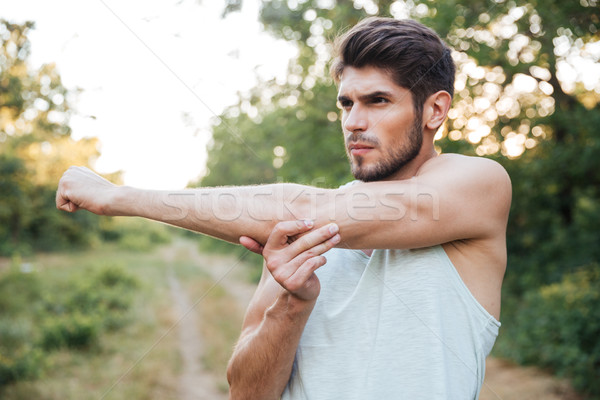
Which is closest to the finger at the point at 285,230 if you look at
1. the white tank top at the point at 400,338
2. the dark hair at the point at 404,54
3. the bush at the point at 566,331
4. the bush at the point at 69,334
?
the white tank top at the point at 400,338

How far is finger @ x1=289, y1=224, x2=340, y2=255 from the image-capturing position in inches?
61.7

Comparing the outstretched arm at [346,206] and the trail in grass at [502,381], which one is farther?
the trail in grass at [502,381]

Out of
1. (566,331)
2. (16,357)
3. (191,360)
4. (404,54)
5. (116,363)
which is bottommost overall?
(191,360)

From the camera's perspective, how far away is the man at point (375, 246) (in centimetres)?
157

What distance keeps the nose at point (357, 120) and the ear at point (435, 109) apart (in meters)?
0.26

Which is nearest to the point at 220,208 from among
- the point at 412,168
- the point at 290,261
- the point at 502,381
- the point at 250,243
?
the point at 250,243

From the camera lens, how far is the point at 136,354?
9.27 m

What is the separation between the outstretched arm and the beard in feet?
0.43

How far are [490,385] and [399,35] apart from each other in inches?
267

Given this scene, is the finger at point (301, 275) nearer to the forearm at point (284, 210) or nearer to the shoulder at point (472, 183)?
the forearm at point (284, 210)

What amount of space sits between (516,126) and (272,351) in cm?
837

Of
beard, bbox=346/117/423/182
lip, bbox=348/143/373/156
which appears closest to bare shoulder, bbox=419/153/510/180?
beard, bbox=346/117/423/182

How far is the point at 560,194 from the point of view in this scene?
9.77 m

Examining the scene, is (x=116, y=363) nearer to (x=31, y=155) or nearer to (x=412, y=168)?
(x=412, y=168)
